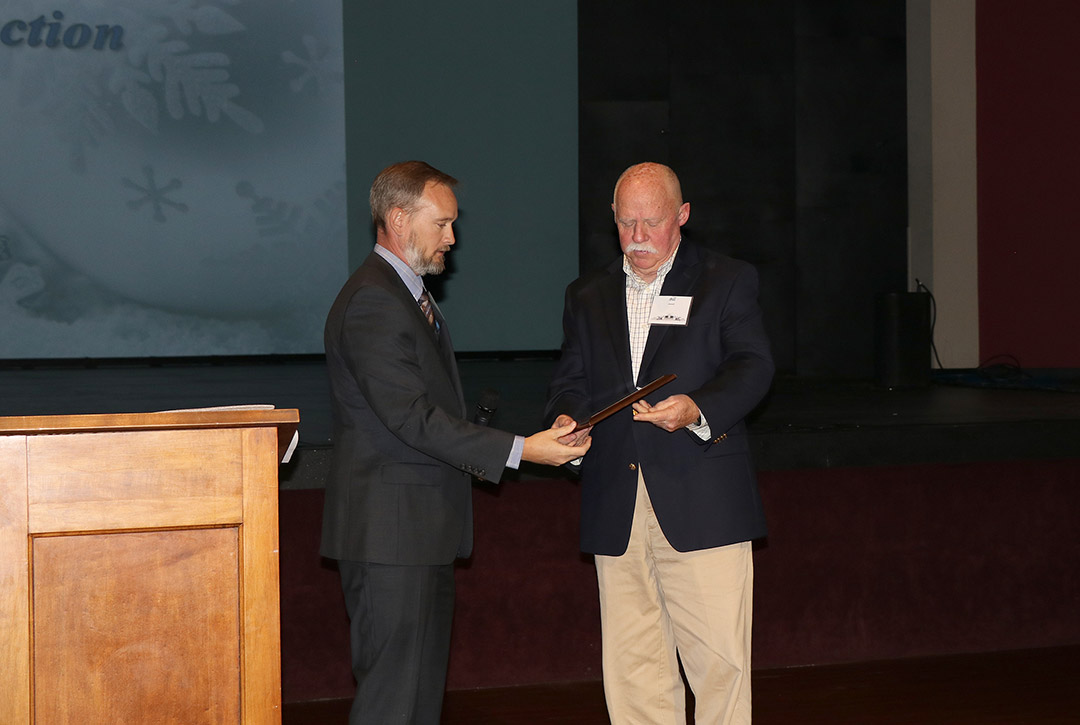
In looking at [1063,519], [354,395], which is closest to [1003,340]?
[1063,519]

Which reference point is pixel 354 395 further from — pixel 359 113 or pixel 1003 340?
pixel 1003 340

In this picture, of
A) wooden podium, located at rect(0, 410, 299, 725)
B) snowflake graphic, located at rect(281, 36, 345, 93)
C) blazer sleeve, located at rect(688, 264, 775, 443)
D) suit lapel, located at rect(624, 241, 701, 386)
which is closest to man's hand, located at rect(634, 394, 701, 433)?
blazer sleeve, located at rect(688, 264, 775, 443)

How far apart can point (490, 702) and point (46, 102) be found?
583 centimetres

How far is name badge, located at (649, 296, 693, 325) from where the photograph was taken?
2.44 m

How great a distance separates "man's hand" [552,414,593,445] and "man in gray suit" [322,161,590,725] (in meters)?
0.01

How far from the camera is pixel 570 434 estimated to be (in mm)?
2271

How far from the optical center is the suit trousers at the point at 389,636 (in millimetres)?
2201

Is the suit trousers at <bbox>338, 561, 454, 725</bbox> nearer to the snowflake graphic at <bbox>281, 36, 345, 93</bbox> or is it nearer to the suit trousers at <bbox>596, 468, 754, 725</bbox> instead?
the suit trousers at <bbox>596, 468, 754, 725</bbox>

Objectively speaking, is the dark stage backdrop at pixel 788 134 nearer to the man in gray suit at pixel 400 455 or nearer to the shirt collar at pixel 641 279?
the shirt collar at pixel 641 279

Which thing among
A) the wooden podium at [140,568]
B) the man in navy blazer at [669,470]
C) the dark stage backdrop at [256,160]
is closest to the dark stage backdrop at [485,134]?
the dark stage backdrop at [256,160]

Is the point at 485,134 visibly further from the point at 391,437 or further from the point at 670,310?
the point at 391,437

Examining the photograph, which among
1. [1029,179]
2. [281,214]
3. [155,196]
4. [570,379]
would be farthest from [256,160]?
[570,379]

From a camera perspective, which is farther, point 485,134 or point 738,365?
point 485,134

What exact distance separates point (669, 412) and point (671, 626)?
62 centimetres
